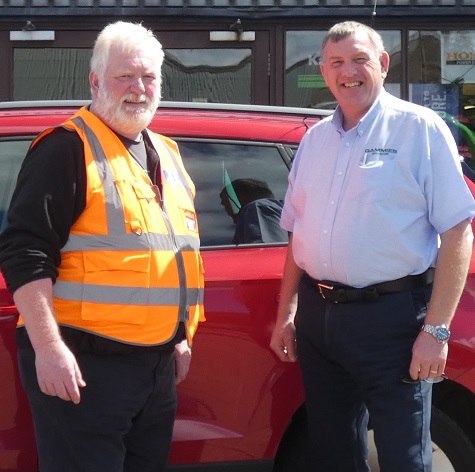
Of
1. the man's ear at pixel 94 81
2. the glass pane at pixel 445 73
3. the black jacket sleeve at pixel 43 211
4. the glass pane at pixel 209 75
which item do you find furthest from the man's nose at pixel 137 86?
the glass pane at pixel 445 73

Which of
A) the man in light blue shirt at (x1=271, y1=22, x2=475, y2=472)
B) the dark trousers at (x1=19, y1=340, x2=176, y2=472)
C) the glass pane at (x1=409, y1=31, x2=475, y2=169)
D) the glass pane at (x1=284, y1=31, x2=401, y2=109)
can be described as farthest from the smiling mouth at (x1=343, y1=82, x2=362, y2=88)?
the glass pane at (x1=409, y1=31, x2=475, y2=169)

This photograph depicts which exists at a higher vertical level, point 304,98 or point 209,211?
point 304,98

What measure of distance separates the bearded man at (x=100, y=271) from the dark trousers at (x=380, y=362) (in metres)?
0.45

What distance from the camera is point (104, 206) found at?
97.7 inches

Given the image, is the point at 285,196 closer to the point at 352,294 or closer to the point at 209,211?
the point at 209,211

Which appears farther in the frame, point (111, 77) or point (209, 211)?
point (209, 211)

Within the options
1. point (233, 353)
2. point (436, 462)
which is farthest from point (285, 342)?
point (436, 462)

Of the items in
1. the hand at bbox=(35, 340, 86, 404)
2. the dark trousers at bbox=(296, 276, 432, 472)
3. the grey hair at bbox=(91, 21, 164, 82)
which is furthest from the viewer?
the dark trousers at bbox=(296, 276, 432, 472)

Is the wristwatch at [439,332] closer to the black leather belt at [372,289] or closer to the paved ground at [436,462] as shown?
the black leather belt at [372,289]

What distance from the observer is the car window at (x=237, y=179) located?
128 inches

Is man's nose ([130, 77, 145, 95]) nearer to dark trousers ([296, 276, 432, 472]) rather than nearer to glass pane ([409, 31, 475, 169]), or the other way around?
dark trousers ([296, 276, 432, 472])

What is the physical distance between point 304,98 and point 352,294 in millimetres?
5423

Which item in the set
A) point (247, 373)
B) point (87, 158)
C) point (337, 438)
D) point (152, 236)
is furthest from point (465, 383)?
point (87, 158)

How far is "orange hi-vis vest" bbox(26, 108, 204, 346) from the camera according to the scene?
97.7 inches
